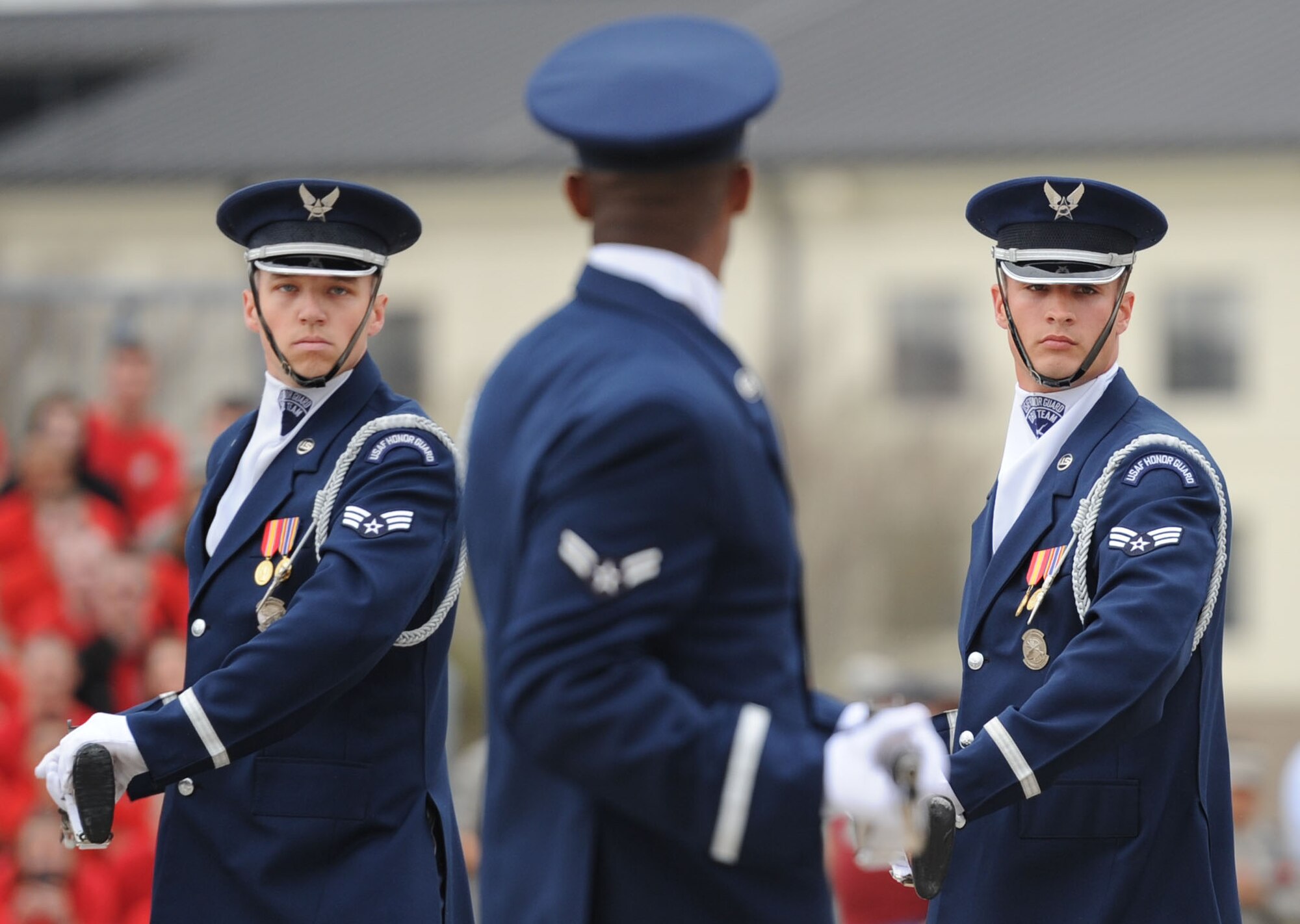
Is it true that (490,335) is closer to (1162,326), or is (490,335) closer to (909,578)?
(909,578)

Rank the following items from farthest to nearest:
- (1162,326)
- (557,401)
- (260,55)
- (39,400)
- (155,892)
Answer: (260,55) → (1162,326) → (39,400) → (155,892) → (557,401)

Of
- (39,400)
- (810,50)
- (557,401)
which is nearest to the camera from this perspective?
(557,401)

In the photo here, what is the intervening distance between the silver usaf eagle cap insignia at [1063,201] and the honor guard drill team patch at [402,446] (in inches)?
56.9

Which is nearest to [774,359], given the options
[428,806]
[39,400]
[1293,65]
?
[1293,65]

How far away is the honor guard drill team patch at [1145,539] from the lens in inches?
154

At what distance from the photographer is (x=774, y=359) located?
24.6 m

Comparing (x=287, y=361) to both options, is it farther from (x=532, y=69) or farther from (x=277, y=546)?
(x=532, y=69)

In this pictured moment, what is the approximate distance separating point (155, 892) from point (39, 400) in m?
4.67

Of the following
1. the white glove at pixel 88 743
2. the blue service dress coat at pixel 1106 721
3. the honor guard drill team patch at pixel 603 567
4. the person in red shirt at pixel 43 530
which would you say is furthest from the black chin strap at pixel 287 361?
the person in red shirt at pixel 43 530

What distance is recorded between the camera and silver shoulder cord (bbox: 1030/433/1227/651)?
402 cm

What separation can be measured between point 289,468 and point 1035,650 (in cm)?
161

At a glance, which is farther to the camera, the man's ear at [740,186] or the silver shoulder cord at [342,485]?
the silver shoulder cord at [342,485]

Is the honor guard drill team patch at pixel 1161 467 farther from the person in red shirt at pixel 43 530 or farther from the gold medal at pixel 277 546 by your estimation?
the person in red shirt at pixel 43 530

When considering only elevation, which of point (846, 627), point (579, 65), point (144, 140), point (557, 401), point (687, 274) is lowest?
point (846, 627)
